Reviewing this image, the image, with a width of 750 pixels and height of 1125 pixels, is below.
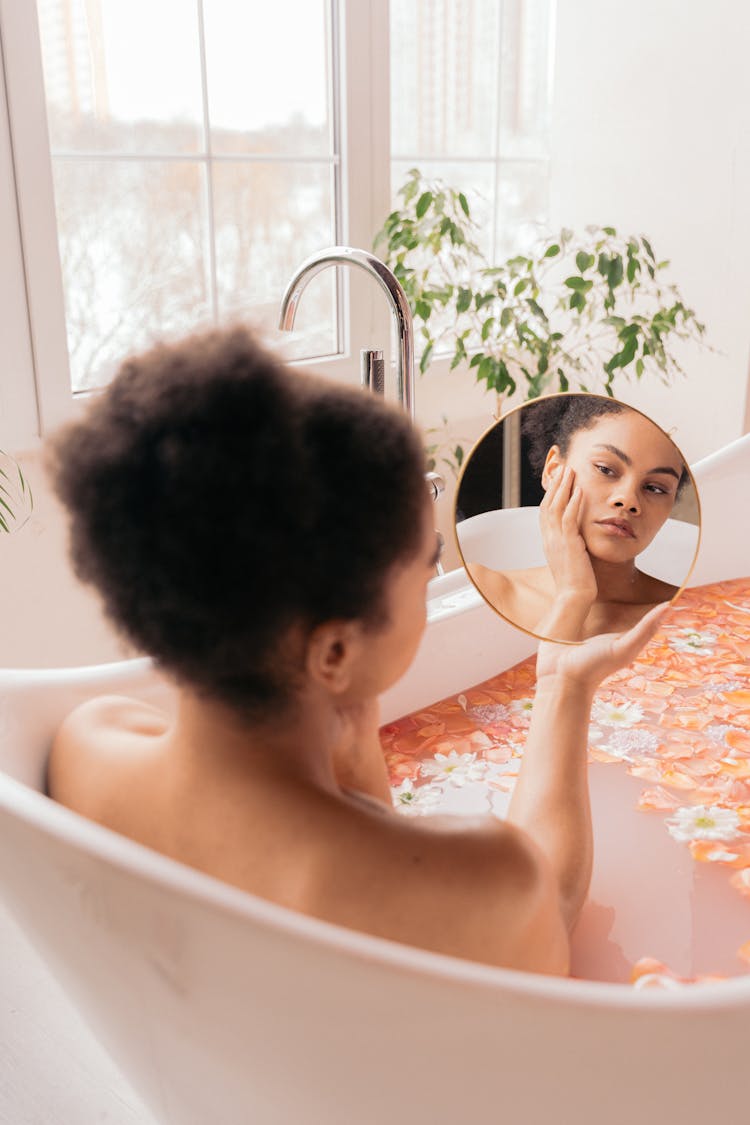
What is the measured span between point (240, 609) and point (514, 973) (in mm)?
305

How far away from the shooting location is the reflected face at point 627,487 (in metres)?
1.37

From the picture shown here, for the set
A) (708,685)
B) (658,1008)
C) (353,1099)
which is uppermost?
(658,1008)

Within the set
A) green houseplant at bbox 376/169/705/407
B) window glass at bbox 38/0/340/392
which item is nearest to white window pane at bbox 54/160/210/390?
window glass at bbox 38/0/340/392

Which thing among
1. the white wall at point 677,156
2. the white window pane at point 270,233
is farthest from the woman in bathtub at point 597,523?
the white wall at point 677,156

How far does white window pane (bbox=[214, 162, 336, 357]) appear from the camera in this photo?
2.44 metres

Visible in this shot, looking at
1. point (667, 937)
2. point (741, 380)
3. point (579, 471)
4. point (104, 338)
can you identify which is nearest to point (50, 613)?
point (104, 338)

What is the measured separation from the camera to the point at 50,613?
7.09 ft

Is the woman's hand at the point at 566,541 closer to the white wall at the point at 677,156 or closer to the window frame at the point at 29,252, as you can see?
the window frame at the point at 29,252

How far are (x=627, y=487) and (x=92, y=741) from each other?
0.75m

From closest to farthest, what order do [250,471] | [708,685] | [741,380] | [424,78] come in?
[250,471]
[708,685]
[424,78]
[741,380]

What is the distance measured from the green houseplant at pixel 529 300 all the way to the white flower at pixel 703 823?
1381 millimetres

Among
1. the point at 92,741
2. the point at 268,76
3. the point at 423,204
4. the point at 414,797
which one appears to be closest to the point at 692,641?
A: the point at 414,797

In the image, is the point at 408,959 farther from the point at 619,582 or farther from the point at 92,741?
the point at 619,582

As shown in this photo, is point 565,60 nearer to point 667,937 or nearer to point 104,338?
point 104,338
